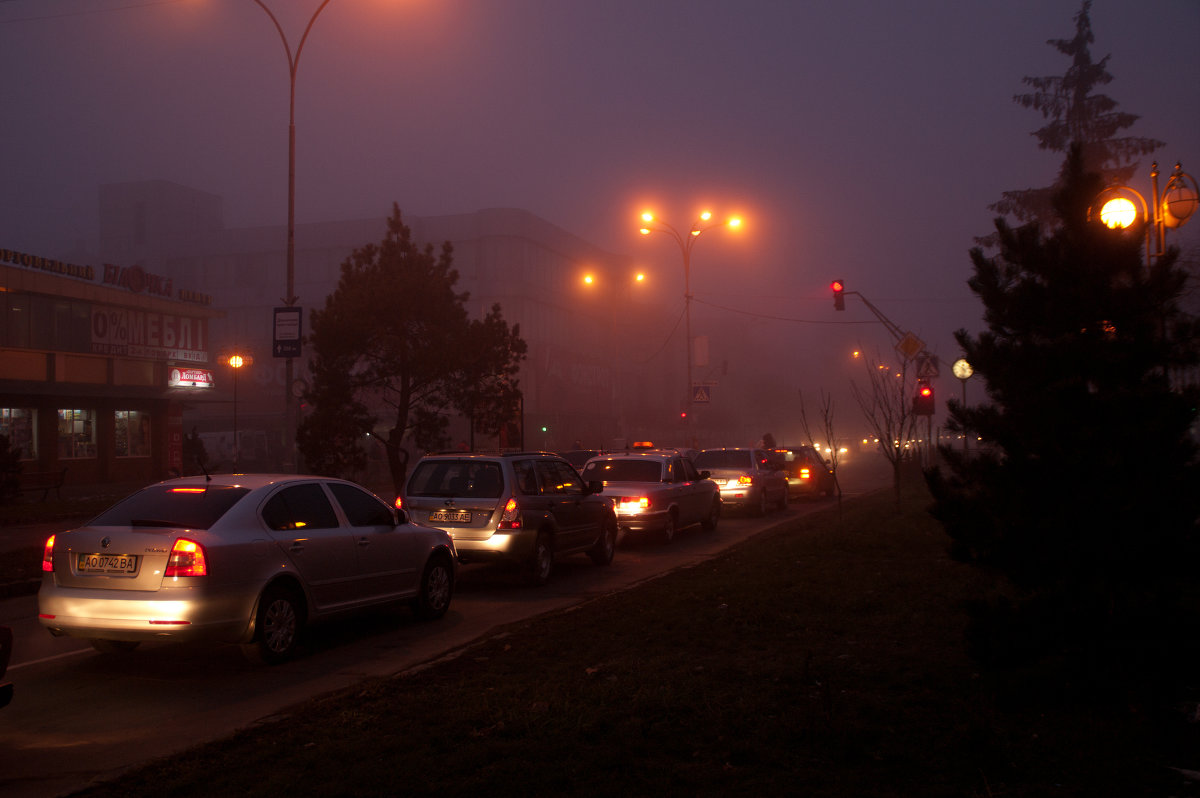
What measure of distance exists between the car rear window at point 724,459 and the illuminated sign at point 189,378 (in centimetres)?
3127

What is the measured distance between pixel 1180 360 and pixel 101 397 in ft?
140

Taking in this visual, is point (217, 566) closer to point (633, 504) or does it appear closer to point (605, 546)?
point (605, 546)

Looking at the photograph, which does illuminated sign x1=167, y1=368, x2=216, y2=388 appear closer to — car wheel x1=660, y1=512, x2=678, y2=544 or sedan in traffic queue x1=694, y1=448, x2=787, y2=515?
sedan in traffic queue x1=694, y1=448, x2=787, y2=515

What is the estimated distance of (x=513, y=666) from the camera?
23.4 feet

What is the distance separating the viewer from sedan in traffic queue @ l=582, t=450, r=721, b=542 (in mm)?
17266

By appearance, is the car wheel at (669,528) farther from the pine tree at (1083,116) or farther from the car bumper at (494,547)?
the pine tree at (1083,116)

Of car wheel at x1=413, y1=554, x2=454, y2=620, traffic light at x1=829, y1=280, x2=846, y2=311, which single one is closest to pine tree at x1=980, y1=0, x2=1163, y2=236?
traffic light at x1=829, y1=280, x2=846, y2=311

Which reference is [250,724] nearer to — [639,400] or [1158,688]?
[1158,688]

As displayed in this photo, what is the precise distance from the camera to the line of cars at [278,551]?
7.14 meters

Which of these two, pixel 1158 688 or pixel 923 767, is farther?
pixel 1158 688

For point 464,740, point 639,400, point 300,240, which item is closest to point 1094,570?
point 464,740

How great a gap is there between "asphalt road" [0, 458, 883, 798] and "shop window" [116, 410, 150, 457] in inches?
1298

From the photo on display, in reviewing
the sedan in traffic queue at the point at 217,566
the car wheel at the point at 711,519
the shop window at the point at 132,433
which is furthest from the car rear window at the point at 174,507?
the shop window at the point at 132,433

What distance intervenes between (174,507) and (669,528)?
11.2 metres
